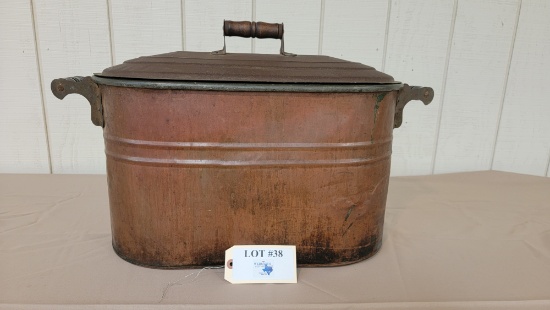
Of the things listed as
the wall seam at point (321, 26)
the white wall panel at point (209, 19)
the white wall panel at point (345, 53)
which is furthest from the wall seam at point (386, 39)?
the white wall panel at point (209, 19)

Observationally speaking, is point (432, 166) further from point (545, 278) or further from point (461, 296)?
point (461, 296)

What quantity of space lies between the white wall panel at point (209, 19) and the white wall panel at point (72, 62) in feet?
1.19

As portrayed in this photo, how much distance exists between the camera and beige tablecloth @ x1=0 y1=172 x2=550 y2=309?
0.92 meters

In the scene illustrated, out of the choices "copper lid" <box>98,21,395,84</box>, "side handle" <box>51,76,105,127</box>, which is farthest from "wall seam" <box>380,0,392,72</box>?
"side handle" <box>51,76,105,127</box>

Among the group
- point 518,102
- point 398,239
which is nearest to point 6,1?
point 398,239

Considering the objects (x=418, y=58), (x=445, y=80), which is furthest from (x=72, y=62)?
(x=445, y=80)

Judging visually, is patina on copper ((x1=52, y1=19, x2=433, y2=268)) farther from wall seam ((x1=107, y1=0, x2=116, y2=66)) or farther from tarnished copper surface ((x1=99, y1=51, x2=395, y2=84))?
wall seam ((x1=107, y1=0, x2=116, y2=66))

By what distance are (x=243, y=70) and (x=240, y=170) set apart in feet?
0.80

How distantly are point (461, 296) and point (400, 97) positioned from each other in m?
0.54

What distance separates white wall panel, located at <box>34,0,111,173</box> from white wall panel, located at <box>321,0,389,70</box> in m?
1.00

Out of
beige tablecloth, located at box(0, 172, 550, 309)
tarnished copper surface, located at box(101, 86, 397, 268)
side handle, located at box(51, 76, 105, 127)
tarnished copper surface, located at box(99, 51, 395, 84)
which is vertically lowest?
beige tablecloth, located at box(0, 172, 550, 309)

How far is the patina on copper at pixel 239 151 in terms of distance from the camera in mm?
942

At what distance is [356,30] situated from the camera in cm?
183

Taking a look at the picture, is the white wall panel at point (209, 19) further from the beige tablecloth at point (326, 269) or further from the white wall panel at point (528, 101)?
the white wall panel at point (528, 101)
